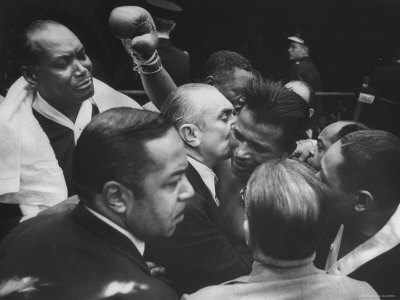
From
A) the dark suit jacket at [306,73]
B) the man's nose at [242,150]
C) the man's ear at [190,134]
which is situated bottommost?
the dark suit jacket at [306,73]

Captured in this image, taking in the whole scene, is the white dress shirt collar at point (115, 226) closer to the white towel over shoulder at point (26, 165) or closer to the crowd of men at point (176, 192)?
the crowd of men at point (176, 192)

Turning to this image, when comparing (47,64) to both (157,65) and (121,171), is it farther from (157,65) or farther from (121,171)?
(121,171)

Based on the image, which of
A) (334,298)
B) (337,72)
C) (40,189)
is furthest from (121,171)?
(337,72)

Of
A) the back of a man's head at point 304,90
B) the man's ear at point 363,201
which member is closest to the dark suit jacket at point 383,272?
the man's ear at point 363,201

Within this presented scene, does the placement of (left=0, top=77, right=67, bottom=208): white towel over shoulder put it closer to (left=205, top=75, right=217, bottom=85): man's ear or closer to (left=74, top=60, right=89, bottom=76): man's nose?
(left=74, top=60, right=89, bottom=76): man's nose

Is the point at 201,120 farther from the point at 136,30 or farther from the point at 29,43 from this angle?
the point at 29,43

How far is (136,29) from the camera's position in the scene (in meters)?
1.85

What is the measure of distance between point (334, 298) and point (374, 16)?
260 centimetres

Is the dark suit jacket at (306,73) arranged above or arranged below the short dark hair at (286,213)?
below

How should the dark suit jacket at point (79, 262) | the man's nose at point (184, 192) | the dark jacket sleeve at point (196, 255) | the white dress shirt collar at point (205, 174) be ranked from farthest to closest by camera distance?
the white dress shirt collar at point (205, 174) → the dark jacket sleeve at point (196, 255) → the man's nose at point (184, 192) → the dark suit jacket at point (79, 262)

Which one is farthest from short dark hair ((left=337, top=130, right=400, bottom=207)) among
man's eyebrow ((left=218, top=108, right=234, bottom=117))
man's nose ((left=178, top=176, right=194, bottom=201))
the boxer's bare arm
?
the boxer's bare arm

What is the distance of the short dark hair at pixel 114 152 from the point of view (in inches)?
43.2

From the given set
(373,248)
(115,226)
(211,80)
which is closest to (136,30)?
(211,80)

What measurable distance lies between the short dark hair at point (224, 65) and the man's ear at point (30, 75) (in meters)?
0.97
